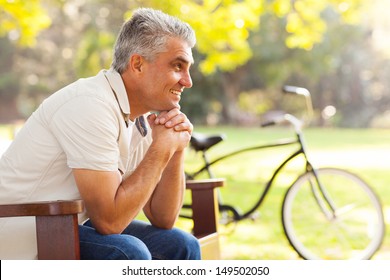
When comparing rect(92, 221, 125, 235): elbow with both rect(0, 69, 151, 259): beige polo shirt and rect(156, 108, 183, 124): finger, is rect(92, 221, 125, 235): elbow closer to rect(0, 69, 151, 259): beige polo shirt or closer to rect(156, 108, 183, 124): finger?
rect(0, 69, 151, 259): beige polo shirt

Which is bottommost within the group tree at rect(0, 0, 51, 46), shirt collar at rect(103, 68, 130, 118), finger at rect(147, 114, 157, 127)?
finger at rect(147, 114, 157, 127)

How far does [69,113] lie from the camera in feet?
6.24

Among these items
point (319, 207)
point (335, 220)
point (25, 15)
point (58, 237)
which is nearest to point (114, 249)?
point (58, 237)

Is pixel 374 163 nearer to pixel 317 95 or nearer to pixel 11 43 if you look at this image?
pixel 317 95

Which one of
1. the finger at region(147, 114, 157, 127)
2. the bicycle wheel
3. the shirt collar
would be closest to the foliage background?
the bicycle wheel

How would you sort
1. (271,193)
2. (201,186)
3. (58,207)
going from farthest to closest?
(271,193) → (201,186) → (58,207)

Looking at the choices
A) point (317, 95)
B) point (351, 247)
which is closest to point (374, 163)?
point (351, 247)

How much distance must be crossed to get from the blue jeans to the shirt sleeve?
21 cm

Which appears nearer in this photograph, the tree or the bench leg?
the bench leg

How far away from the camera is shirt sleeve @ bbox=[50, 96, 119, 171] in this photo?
1.86 metres

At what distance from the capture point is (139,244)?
1.93 metres

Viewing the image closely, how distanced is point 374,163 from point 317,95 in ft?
40.8

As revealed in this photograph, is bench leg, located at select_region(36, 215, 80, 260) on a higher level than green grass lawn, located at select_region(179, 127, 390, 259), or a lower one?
higher

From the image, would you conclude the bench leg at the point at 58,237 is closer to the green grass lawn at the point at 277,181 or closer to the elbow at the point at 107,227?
the elbow at the point at 107,227
